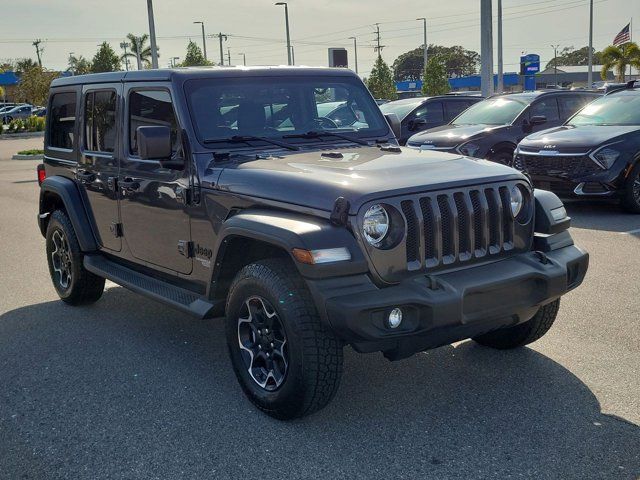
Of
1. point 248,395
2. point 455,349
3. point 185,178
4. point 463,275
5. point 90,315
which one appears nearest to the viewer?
point 463,275

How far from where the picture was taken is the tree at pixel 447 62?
110m

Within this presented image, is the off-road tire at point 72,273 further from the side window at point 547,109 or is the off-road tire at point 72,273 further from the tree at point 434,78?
the tree at point 434,78

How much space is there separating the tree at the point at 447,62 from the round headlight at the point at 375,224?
346 ft

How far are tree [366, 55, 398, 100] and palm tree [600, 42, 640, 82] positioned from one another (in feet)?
65.8

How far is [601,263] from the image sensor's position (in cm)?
694

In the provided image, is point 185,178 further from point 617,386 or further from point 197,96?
point 617,386

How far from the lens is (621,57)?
2098 inches

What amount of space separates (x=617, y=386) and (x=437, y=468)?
4.68ft

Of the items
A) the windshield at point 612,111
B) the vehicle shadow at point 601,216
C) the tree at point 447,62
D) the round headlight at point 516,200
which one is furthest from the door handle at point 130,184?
the tree at point 447,62

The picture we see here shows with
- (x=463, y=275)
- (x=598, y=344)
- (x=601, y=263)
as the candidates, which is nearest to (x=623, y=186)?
(x=601, y=263)

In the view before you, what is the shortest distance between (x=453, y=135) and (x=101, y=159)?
7.64 meters

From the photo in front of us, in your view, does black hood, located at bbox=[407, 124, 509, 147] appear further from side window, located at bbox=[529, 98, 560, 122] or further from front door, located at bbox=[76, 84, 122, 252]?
front door, located at bbox=[76, 84, 122, 252]

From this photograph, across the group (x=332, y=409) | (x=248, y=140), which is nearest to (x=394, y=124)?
(x=248, y=140)

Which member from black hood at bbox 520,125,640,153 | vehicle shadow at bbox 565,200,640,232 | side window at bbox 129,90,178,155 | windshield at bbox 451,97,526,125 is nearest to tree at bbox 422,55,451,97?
windshield at bbox 451,97,526,125
